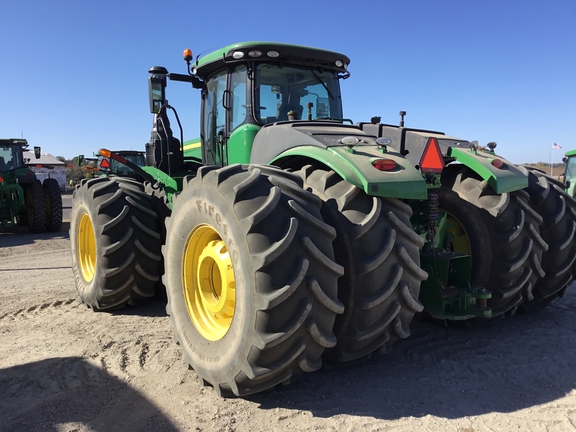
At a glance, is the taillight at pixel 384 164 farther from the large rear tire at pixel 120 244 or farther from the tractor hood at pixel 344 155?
the large rear tire at pixel 120 244

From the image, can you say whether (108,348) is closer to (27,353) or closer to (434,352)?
(27,353)

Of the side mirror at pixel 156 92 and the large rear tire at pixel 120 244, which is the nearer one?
the large rear tire at pixel 120 244

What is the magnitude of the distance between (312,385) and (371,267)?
0.95 metres

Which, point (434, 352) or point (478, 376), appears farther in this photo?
point (434, 352)

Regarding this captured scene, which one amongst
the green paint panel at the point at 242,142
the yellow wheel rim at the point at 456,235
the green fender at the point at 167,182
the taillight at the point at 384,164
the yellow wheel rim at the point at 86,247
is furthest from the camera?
the yellow wheel rim at the point at 86,247

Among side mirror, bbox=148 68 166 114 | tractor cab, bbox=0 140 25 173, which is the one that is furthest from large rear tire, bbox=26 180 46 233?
side mirror, bbox=148 68 166 114

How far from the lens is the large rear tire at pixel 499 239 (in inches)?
142

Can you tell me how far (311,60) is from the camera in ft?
15.3

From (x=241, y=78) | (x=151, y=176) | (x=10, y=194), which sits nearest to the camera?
(x=241, y=78)

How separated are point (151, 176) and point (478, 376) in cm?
388

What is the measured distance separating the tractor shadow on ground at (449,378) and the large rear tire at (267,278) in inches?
14.2

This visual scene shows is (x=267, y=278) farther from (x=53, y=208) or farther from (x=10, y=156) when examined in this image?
(x=10, y=156)

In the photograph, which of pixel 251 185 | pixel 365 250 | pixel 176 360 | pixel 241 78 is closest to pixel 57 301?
pixel 176 360

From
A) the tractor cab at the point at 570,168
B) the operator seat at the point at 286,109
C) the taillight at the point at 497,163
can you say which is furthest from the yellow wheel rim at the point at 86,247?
the tractor cab at the point at 570,168
